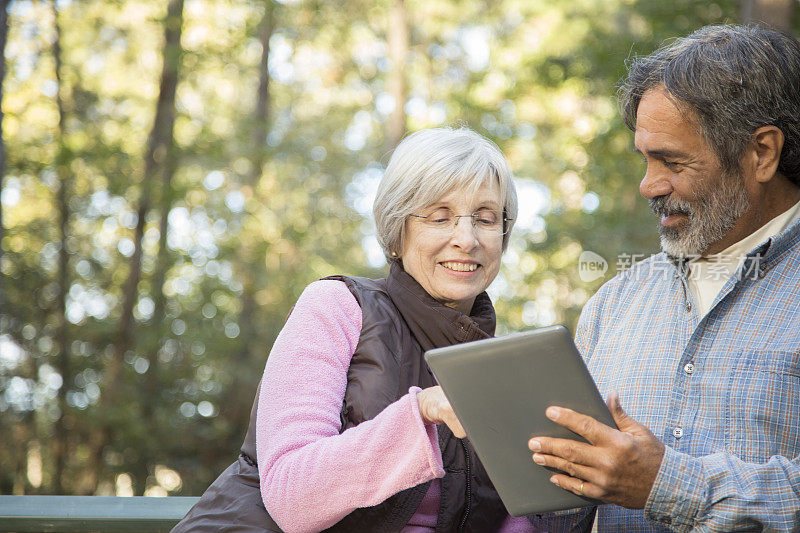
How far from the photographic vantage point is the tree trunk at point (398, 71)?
12688 millimetres

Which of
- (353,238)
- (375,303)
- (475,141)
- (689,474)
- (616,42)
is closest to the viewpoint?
(689,474)

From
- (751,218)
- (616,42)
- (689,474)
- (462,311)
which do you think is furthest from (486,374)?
(616,42)

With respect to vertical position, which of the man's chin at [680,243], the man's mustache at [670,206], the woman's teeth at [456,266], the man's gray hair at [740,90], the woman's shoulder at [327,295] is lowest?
the woman's shoulder at [327,295]

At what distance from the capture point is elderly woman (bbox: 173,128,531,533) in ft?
6.05

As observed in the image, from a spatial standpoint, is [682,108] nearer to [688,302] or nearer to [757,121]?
[757,121]

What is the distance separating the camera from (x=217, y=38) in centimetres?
1038

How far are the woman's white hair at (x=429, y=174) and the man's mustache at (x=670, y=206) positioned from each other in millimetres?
440

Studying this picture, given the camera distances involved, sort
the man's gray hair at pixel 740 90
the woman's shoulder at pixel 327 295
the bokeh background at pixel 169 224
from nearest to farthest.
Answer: the woman's shoulder at pixel 327 295, the man's gray hair at pixel 740 90, the bokeh background at pixel 169 224

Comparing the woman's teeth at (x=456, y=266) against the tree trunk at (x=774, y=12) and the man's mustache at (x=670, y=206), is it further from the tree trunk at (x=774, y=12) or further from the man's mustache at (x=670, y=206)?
the tree trunk at (x=774, y=12)

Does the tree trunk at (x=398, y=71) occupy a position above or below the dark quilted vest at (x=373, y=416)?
above

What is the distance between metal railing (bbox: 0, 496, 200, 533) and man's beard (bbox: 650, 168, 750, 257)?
2.02 meters

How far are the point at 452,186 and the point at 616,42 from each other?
6609 millimetres

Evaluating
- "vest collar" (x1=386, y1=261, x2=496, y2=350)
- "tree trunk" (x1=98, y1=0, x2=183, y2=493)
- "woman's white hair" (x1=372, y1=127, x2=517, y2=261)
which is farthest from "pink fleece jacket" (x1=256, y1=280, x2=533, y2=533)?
"tree trunk" (x1=98, y1=0, x2=183, y2=493)

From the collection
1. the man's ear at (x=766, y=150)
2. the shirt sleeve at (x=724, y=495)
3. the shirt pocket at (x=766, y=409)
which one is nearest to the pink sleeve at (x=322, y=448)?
the shirt sleeve at (x=724, y=495)
